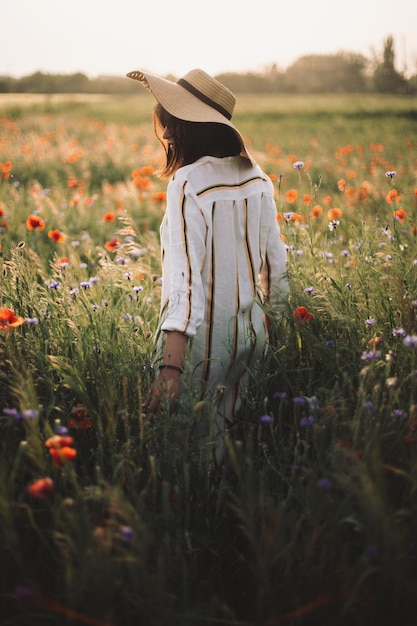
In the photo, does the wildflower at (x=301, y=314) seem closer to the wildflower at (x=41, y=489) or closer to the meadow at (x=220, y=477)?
the meadow at (x=220, y=477)

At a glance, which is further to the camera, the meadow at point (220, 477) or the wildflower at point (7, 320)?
the wildflower at point (7, 320)

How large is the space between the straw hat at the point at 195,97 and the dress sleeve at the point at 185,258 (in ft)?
0.79

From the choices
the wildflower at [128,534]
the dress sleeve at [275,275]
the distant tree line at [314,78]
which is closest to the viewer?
the wildflower at [128,534]

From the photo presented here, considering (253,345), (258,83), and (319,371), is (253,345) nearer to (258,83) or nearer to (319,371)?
(319,371)

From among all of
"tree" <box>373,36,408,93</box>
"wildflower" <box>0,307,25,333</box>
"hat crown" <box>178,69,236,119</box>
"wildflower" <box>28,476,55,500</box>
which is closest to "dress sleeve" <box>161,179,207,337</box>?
"hat crown" <box>178,69,236,119</box>

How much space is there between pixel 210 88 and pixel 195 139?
0.19 metres

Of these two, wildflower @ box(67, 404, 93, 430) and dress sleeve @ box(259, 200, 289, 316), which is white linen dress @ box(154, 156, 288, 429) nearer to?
dress sleeve @ box(259, 200, 289, 316)

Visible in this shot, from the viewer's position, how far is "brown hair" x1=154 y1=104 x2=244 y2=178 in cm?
190

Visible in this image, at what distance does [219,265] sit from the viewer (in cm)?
188

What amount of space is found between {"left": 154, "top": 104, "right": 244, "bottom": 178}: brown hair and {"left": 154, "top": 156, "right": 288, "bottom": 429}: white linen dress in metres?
0.07

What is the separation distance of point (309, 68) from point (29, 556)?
180 ft

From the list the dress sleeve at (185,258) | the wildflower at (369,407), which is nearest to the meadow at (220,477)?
the wildflower at (369,407)

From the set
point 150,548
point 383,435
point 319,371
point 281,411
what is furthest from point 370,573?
point 319,371

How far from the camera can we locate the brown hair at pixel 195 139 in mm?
1896
